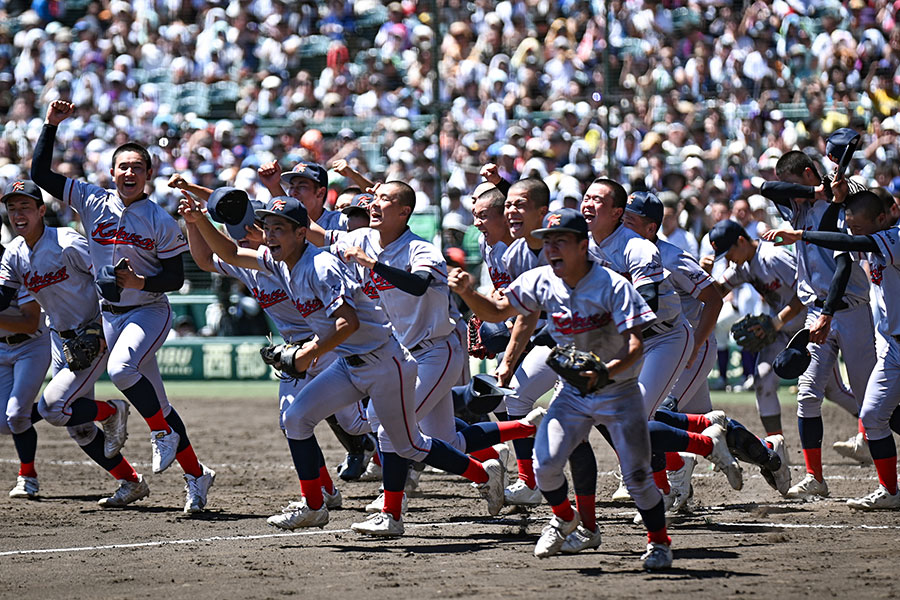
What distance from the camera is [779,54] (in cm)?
1788

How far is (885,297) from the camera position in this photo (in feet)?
26.1

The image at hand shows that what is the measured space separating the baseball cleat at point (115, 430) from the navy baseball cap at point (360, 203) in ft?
7.02

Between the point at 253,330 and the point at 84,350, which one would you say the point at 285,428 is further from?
the point at 253,330

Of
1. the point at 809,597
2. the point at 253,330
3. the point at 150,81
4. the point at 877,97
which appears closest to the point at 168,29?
the point at 150,81

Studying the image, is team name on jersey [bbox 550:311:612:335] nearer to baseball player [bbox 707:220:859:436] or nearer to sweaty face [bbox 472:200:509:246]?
sweaty face [bbox 472:200:509:246]

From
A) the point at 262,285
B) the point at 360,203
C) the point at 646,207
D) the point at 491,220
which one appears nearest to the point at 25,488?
the point at 262,285

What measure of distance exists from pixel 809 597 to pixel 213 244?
4.14m

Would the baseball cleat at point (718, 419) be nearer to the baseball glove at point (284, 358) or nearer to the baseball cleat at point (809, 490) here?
the baseball cleat at point (809, 490)

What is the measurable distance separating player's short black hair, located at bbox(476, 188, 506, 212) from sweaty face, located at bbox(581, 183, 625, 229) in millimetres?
1024

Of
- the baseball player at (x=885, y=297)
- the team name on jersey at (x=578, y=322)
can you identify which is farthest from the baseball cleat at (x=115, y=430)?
the baseball player at (x=885, y=297)

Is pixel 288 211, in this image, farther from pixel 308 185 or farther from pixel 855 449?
pixel 855 449

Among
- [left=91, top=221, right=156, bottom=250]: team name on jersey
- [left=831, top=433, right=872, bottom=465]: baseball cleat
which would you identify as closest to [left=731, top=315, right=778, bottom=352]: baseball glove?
[left=831, top=433, right=872, bottom=465]: baseball cleat

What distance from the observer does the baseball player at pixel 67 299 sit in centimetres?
881

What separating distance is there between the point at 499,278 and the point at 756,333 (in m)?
2.22
